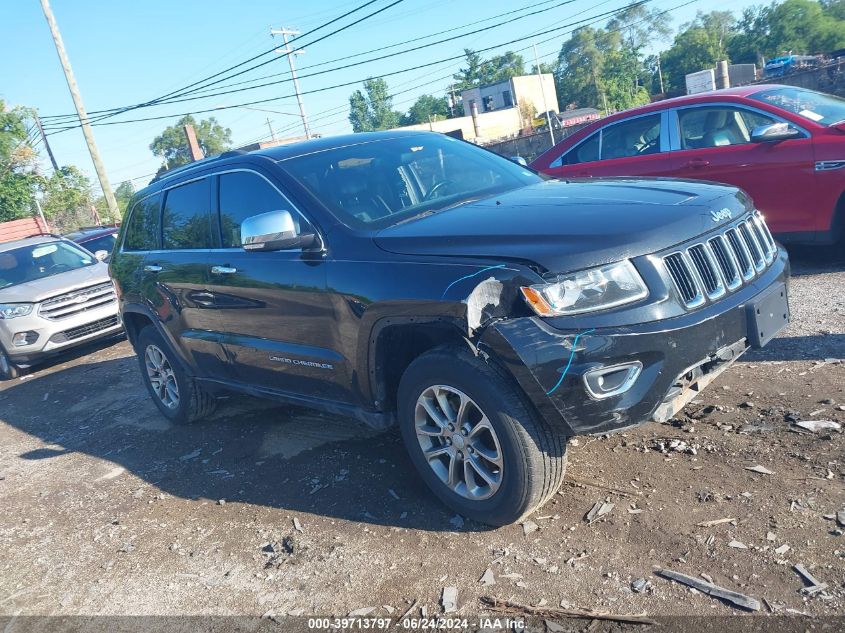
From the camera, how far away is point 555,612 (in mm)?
2709

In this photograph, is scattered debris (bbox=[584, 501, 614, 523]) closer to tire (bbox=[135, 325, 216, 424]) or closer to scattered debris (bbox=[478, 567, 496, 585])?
scattered debris (bbox=[478, 567, 496, 585])

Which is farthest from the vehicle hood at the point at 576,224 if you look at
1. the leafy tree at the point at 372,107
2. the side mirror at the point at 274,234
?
the leafy tree at the point at 372,107

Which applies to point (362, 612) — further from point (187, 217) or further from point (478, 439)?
point (187, 217)

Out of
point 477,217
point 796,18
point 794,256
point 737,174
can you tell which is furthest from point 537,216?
point 796,18

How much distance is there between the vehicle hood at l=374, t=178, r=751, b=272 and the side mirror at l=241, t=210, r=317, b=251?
0.43 meters

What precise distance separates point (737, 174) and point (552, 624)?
5210 millimetres

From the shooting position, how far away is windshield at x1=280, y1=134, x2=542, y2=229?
153 inches

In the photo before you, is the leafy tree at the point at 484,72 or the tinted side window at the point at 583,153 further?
the leafy tree at the point at 484,72

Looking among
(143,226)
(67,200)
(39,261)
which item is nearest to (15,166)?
(67,200)

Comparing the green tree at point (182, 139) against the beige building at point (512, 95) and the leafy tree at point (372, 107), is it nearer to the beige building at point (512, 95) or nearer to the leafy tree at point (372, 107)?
the leafy tree at point (372, 107)

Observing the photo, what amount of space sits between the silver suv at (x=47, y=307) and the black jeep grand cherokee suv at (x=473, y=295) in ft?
17.3

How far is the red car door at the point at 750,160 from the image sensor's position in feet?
20.2

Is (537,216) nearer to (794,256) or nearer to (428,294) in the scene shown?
(428,294)

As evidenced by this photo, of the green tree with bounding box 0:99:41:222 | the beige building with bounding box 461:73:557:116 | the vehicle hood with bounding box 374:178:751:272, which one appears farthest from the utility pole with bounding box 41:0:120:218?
the beige building with bounding box 461:73:557:116
